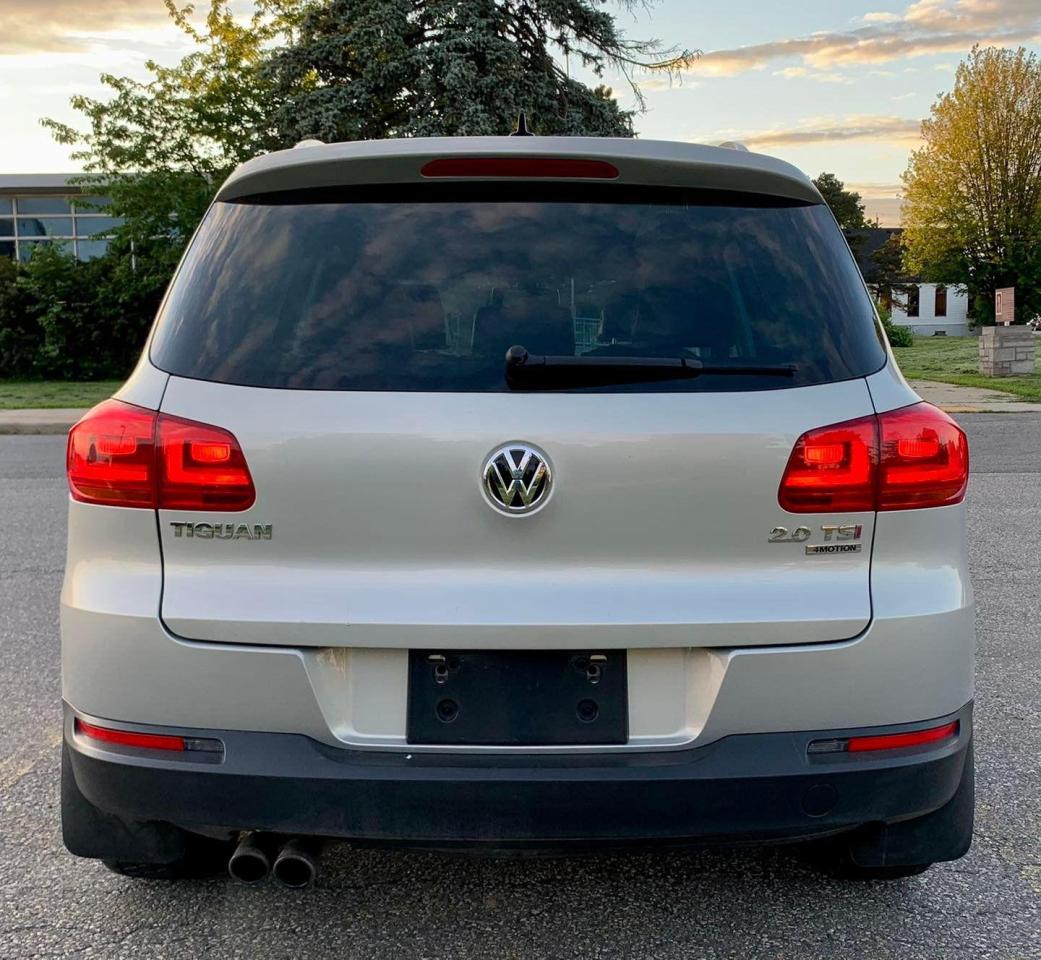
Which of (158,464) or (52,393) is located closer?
(158,464)

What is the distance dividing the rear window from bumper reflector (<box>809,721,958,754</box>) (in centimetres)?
73

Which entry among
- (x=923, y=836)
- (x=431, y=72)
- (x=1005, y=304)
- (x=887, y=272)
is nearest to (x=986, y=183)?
(x=887, y=272)

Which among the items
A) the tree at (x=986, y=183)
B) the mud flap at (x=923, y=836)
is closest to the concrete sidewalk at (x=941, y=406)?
the mud flap at (x=923, y=836)

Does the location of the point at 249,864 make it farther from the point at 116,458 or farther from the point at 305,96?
the point at 305,96

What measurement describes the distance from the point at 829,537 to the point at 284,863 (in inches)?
51.7

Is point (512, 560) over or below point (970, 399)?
over

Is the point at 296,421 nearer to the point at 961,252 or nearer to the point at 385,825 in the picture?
the point at 385,825

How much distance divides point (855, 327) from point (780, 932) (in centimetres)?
142

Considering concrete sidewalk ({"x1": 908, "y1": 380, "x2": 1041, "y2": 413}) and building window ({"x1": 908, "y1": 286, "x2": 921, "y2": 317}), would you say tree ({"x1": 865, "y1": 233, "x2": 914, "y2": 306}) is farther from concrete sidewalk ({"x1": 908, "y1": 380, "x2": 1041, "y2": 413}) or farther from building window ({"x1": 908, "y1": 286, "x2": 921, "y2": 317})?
concrete sidewalk ({"x1": 908, "y1": 380, "x2": 1041, "y2": 413})

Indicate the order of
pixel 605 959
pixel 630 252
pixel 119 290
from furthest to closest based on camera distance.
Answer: pixel 119 290 → pixel 605 959 → pixel 630 252

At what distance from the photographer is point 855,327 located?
2.42 m

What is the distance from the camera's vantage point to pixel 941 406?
18.4 metres

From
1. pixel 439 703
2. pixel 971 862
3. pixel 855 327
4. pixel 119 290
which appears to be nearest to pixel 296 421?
pixel 439 703

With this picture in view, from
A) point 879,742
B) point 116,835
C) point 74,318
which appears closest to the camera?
point 879,742
